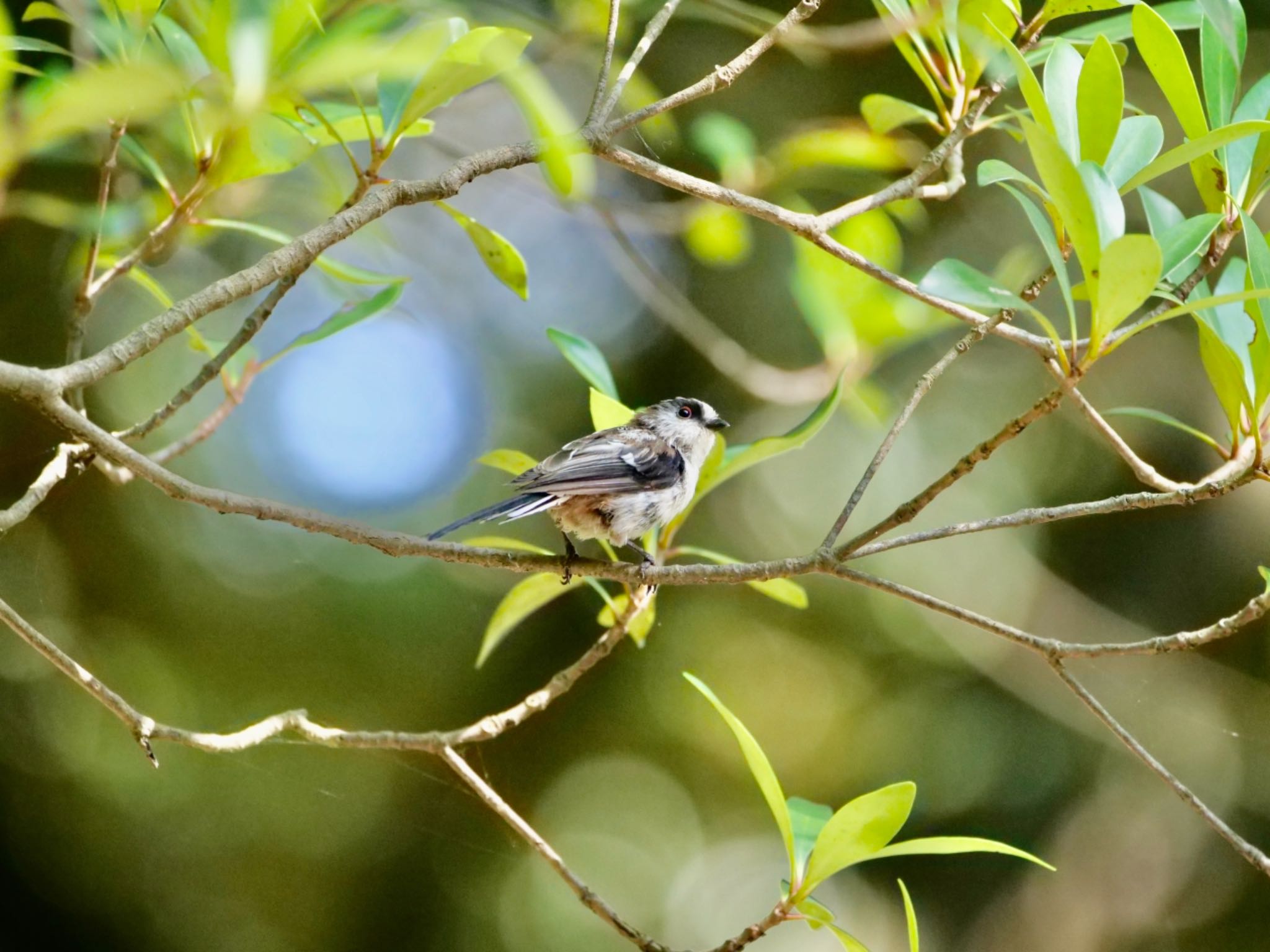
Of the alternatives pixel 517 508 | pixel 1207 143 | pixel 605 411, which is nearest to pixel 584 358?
pixel 605 411

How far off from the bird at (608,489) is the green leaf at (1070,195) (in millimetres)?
894

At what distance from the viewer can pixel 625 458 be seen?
8.33ft

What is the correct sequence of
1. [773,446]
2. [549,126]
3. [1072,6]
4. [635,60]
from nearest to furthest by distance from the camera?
[549,126]
[635,60]
[1072,6]
[773,446]

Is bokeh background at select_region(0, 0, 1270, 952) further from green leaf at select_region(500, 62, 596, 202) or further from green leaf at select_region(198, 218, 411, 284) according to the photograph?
green leaf at select_region(500, 62, 596, 202)

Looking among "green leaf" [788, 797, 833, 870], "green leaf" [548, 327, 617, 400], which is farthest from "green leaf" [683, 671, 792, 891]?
"green leaf" [548, 327, 617, 400]

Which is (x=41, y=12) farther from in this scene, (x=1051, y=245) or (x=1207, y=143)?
(x=1207, y=143)

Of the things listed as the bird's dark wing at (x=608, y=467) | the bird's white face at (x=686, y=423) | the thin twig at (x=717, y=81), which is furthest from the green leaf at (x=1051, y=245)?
the bird's white face at (x=686, y=423)

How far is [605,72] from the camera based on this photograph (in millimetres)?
1456

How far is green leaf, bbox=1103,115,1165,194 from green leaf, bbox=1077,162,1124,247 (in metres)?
0.20

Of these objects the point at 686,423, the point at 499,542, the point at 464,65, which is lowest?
the point at 499,542

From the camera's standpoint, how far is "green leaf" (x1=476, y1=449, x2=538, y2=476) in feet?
6.64

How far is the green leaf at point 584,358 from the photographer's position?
2.05 meters

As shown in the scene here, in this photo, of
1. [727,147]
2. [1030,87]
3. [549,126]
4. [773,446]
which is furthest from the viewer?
[727,147]

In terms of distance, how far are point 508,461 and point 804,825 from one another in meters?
0.86
